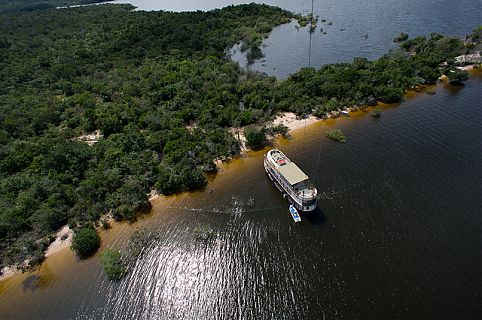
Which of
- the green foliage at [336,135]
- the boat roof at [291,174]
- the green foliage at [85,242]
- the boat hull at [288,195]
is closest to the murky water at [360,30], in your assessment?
the green foliage at [336,135]

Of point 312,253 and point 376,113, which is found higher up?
point 376,113

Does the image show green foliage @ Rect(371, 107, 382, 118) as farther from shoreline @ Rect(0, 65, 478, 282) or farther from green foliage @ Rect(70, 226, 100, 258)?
green foliage @ Rect(70, 226, 100, 258)

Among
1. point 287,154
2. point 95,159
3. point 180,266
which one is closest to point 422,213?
point 287,154

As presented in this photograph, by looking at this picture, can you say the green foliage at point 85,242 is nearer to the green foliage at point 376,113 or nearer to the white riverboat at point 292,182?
the white riverboat at point 292,182

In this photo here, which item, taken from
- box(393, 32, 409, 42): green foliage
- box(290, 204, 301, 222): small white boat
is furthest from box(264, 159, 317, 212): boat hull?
box(393, 32, 409, 42): green foliage

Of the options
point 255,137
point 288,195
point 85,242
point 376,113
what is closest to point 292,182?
point 288,195

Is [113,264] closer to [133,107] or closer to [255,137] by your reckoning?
[255,137]
